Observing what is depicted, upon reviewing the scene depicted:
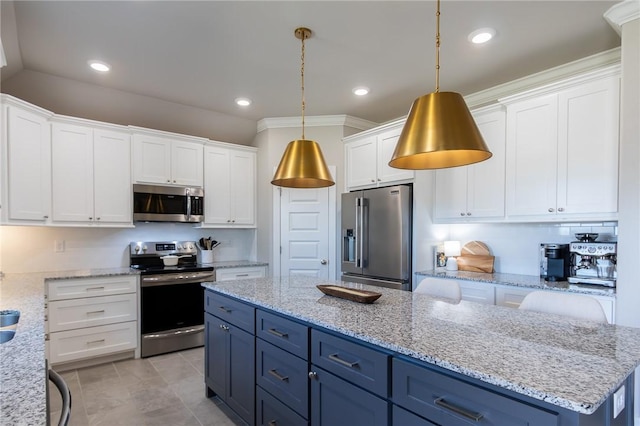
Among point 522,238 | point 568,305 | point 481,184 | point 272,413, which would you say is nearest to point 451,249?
point 522,238

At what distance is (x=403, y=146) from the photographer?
5.06 ft

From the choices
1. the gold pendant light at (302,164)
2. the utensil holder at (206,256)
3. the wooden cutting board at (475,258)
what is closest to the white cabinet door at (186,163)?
the utensil holder at (206,256)

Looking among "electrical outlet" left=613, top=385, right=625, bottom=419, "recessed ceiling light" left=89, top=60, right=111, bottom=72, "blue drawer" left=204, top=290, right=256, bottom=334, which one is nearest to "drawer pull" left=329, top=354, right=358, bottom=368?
"blue drawer" left=204, top=290, right=256, bottom=334

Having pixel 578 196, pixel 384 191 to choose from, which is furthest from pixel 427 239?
pixel 578 196

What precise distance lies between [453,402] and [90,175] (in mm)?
3794

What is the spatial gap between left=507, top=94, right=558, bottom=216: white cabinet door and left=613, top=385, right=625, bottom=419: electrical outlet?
77.9 inches

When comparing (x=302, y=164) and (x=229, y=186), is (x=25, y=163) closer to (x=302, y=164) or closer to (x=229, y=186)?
(x=229, y=186)

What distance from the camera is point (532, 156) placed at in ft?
9.78

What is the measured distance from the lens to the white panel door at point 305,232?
436 cm

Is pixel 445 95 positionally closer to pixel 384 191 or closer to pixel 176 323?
pixel 384 191

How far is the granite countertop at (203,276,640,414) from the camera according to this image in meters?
0.98

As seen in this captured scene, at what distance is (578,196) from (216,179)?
147 inches

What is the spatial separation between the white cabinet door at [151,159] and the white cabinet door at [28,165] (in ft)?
2.50

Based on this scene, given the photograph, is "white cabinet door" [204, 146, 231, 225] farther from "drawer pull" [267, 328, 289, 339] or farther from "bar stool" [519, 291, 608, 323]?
"bar stool" [519, 291, 608, 323]
